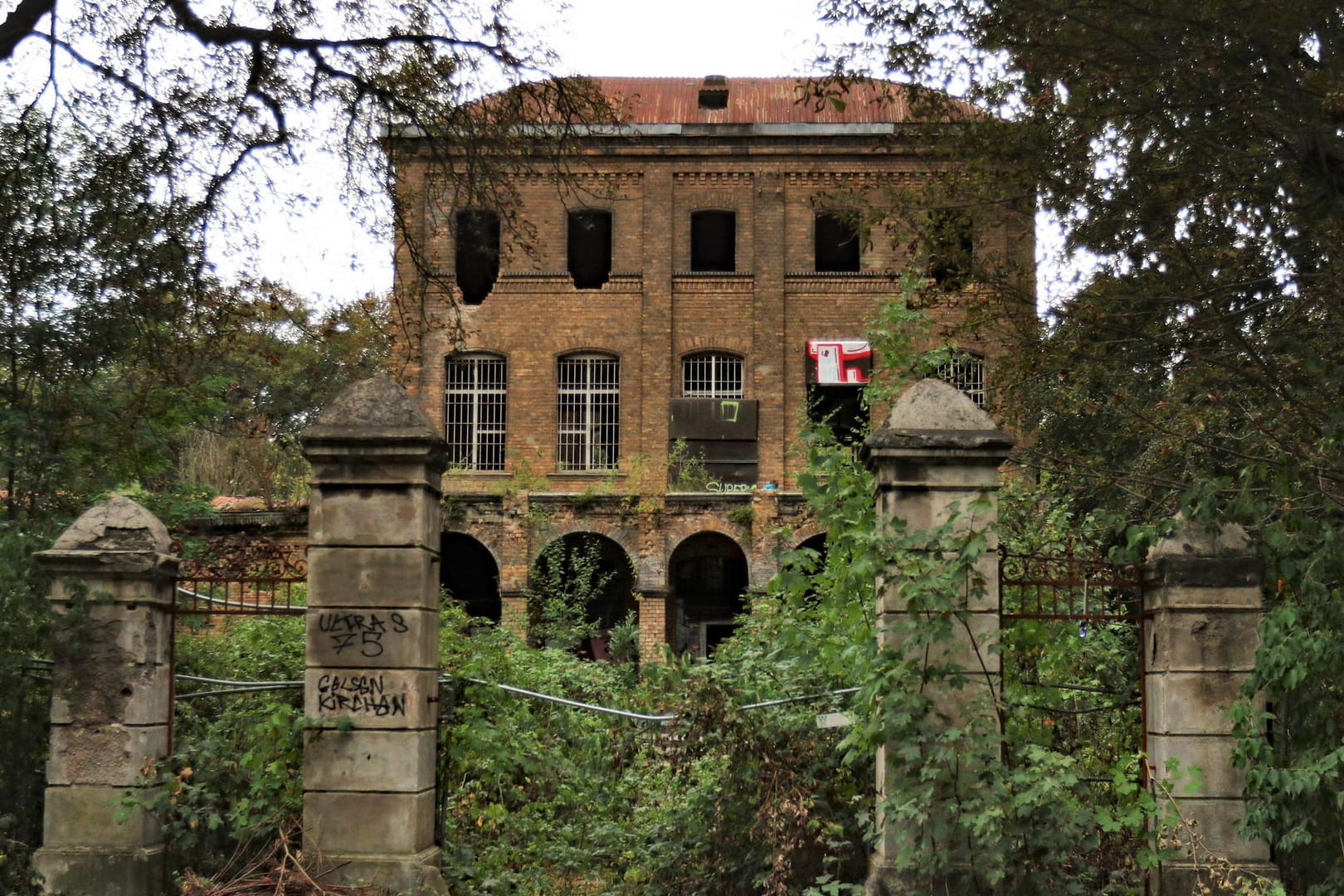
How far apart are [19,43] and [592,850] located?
6.69 m

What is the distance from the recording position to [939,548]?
239 inches

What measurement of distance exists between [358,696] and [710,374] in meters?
21.2

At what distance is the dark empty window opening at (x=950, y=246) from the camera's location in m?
9.38

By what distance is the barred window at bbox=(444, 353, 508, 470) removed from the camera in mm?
27109

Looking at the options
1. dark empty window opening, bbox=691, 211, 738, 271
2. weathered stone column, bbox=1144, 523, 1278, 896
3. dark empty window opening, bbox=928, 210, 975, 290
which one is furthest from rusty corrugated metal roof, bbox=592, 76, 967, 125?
weathered stone column, bbox=1144, 523, 1278, 896

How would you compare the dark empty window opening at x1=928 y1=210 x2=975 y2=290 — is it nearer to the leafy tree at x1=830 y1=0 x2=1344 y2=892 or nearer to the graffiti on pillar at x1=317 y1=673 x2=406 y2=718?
the leafy tree at x1=830 y1=0 x2=1344 y2=892

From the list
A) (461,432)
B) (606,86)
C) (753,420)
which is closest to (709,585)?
(753,420)

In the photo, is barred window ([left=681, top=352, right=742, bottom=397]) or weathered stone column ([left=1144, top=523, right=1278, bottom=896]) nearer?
weathered stone column ([left=1144, top=523, right=1278, bottom=896])

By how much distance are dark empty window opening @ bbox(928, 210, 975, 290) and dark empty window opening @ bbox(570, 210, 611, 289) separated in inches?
741

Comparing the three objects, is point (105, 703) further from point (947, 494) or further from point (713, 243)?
point (713, 243)

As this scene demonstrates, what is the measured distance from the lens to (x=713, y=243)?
28859 mm

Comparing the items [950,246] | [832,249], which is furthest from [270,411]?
[950,246]

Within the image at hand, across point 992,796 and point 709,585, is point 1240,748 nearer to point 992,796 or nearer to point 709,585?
point 992,796

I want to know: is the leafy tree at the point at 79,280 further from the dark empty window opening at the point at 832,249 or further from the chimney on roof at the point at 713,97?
the chimney on roof at the point at 713,97
